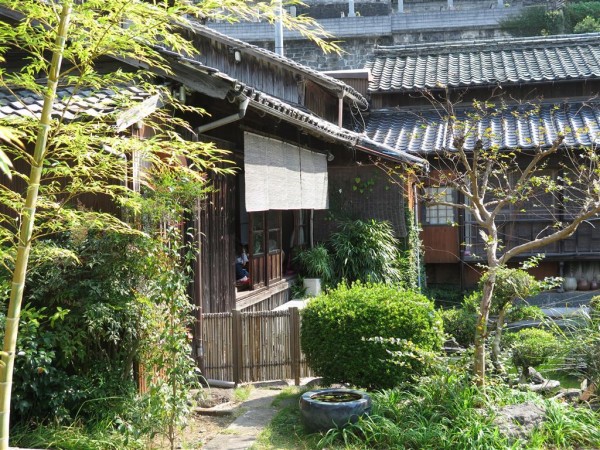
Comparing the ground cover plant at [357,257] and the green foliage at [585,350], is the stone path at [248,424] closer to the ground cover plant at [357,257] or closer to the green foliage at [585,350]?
the green foliage at [585,350]

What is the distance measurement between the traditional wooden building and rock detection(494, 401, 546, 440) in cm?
979

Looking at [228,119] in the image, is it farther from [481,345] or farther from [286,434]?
[481,345]

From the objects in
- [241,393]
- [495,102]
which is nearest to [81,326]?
[241,393]

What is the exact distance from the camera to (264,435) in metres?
7.23

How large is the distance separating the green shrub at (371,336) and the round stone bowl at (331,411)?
31.9 inches

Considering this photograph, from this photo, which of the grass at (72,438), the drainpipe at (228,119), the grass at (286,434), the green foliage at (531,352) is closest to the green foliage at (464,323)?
the green foliage at (531,352)

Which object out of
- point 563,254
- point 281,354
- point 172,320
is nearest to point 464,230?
point 563,254

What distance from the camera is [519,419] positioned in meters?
6.74

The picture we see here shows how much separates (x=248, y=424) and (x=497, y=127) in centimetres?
1311

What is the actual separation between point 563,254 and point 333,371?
11213mm

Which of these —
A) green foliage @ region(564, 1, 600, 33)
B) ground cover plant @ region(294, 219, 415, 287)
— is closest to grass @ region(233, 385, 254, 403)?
ground cover plant @ region(294, 219, 415, 287)

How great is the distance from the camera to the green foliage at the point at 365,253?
1437 cm

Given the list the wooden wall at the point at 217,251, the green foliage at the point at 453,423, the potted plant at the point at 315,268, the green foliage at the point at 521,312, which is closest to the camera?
the green foliage at the point at 453,423

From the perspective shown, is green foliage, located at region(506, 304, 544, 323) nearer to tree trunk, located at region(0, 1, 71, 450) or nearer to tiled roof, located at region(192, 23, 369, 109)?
tiled roof, located at region(192, 23, 369, 109)
